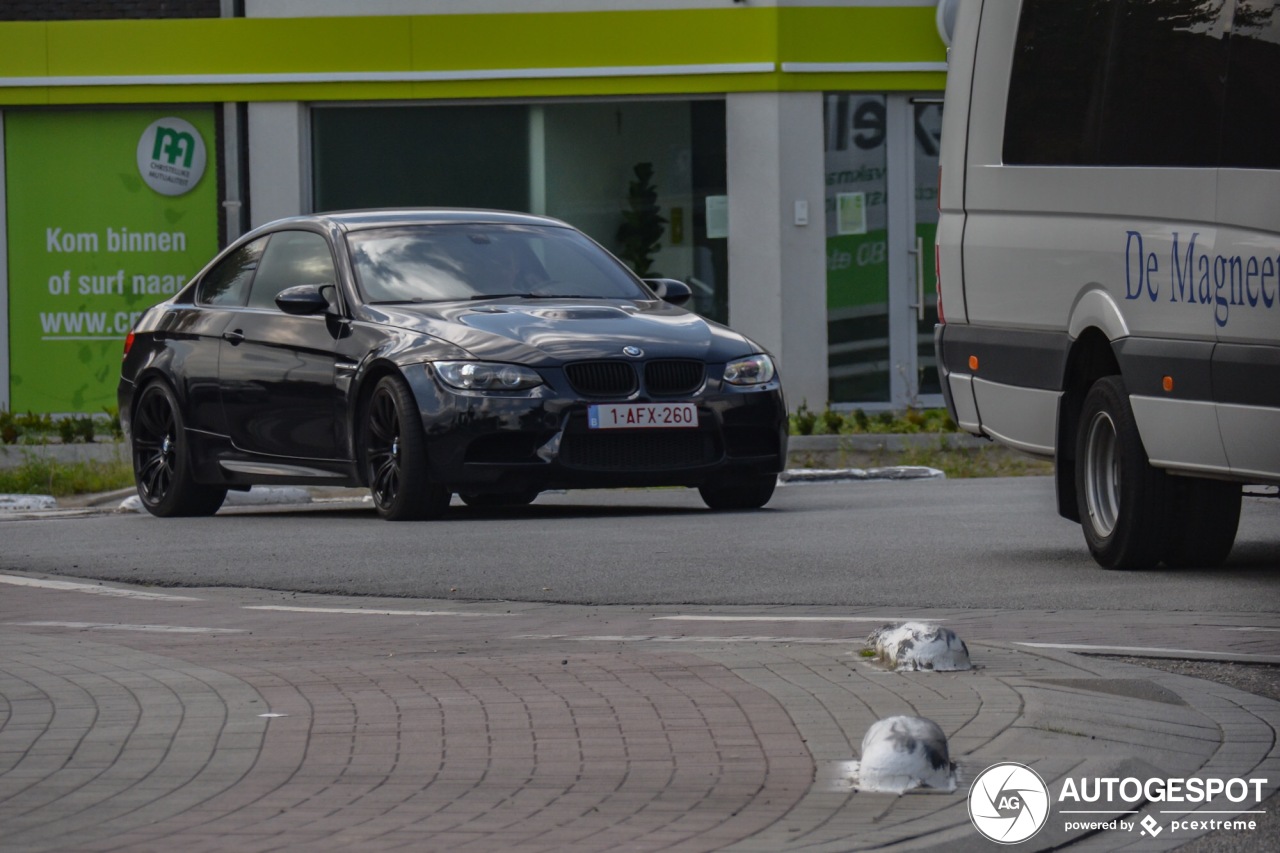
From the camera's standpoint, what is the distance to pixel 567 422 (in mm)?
10953

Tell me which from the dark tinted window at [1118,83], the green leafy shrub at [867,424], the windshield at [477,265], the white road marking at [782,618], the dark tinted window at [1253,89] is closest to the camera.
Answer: the white road marking at [782,618]

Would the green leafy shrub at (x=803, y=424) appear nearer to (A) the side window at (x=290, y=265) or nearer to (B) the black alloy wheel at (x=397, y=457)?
(A) the side window at (x=290, y=265)

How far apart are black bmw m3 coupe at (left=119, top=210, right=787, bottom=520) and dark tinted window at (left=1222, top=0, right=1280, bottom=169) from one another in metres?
3.86

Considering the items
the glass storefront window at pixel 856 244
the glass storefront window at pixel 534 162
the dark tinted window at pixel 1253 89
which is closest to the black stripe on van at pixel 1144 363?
the dark tinted window at pixel 1253 89

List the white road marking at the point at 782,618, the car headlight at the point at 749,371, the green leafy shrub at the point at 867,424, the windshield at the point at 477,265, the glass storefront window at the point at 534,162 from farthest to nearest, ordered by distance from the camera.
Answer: the glass storefront window at the point at 534,162 < the green leafy shrub at the point at 867,424 < the windshield at the point at 477,265 < the car headlight at the point at 749,371 < the white road marking at the point at 782,618

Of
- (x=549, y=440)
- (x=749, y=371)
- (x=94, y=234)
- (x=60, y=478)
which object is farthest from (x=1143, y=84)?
(x=94, y=234)

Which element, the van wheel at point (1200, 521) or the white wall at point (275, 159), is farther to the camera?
the white wall at point (275, 159)

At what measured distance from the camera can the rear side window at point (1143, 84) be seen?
774 cm

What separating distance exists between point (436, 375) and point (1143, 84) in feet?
12.7

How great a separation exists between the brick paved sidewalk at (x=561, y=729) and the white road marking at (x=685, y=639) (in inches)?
0.8

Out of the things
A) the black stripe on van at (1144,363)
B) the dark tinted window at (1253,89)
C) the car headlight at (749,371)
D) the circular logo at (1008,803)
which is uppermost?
the dark tinted window at (1253,89)

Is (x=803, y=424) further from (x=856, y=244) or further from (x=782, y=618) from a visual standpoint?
(x=782, y=618)

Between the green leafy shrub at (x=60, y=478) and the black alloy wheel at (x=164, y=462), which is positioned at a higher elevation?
the black alloy wheel at (x=164, y=462)

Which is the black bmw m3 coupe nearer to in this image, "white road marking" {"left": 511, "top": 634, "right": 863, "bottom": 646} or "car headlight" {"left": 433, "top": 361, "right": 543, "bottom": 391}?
"car headlight" {"left": 433, "top": 361, "right": 543, "bottom": 391}
